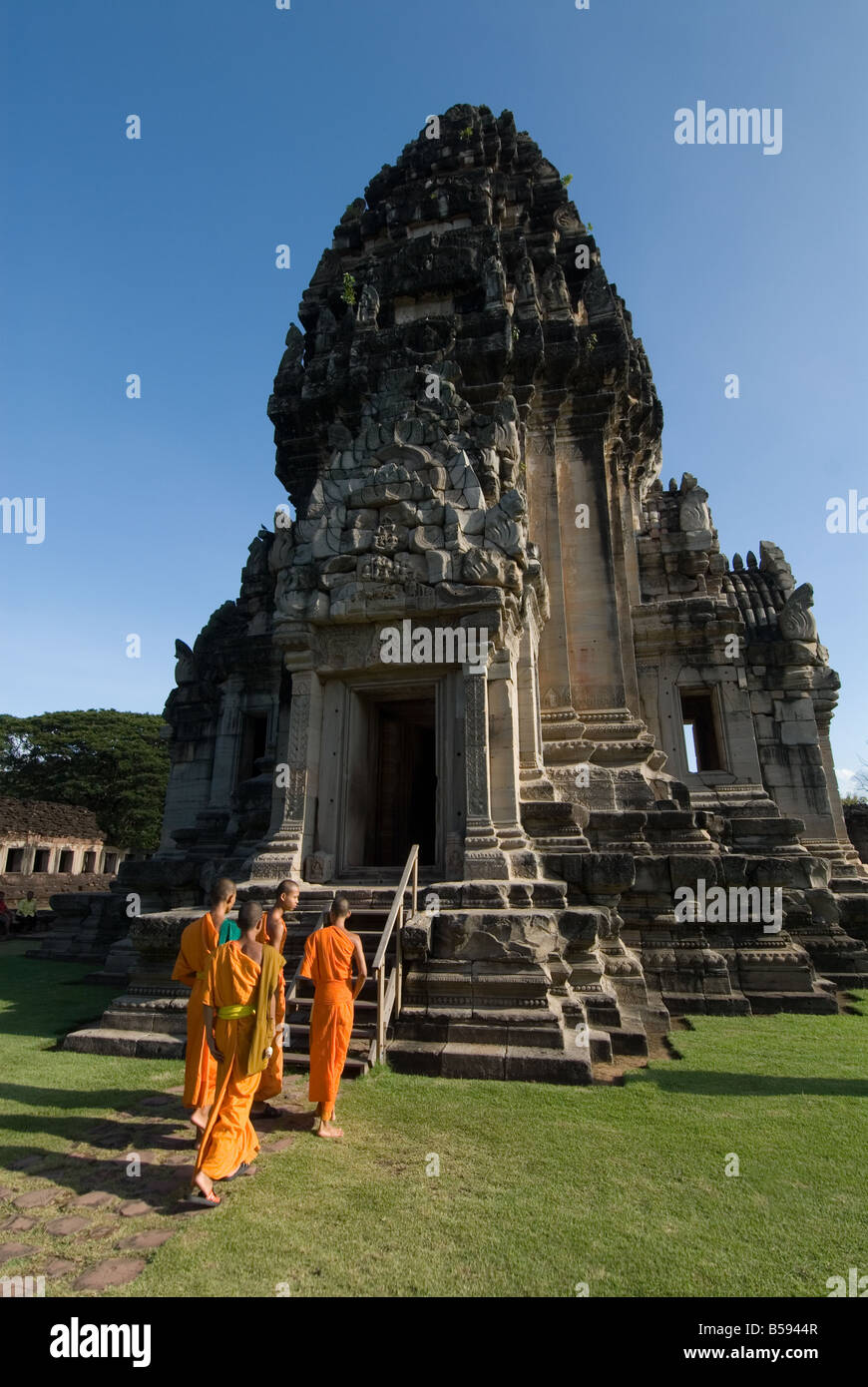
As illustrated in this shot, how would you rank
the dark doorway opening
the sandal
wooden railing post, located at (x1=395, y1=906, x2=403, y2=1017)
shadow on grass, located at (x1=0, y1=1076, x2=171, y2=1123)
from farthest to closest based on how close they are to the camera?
the dark doorway opening → wooden railing post, located at (x1=395, y1=906, x2=403, y2=1017) → shadow on grass, located at (x1=0, y1=1076, x2=171, y2=1123) → the sandal

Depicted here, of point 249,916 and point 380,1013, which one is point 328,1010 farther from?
point 249,916

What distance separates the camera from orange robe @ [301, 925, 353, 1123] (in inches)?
197

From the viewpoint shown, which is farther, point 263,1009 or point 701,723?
point 701,723

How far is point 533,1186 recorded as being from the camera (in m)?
4.09

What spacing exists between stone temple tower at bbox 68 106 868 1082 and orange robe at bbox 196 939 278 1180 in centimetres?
222

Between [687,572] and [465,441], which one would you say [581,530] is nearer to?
[687,572]

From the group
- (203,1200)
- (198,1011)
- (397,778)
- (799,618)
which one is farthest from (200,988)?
(799,618)

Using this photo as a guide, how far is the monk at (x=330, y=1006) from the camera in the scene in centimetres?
500

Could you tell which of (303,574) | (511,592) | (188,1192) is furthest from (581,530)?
(188,1192)

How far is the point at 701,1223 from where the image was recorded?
369cm

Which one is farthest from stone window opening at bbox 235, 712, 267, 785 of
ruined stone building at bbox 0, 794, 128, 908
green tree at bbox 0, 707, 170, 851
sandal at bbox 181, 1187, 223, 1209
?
green tree at bbox 0, 707, 170, 851

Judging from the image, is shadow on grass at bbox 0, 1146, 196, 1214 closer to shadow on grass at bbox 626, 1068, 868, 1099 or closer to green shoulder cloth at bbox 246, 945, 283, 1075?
green shoulder cloth at bbox 246, 945, 283, 1075

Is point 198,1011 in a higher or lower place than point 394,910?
lower

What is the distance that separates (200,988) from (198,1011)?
20cm
